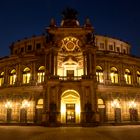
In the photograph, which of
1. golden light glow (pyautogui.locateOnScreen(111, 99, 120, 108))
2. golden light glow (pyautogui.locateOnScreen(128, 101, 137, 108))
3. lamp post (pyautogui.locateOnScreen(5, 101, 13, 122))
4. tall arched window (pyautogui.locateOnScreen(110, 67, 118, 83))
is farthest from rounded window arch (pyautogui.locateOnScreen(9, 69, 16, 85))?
golden light glow (pyautogui.locateOnScreen(128, 101, 137, 108))

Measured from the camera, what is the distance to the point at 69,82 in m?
37.5

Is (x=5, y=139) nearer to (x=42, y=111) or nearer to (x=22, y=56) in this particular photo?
(x=42, y=111)

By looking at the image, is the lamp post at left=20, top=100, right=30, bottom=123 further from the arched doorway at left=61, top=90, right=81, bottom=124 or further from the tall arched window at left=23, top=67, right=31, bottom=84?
the arched doorway at left=61, top=90, right=81, bottom=124

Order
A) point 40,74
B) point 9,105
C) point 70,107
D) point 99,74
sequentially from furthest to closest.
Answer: point 9,105 < point 40,74 < point 99,74 < point 70,107

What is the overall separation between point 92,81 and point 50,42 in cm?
1015

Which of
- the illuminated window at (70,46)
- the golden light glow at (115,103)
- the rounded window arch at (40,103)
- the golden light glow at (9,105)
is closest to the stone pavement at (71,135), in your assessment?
the rounded window arch at (40,103)

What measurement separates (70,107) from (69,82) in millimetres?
4689

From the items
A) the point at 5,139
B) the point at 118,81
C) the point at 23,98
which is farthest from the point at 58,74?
the point at 5,139

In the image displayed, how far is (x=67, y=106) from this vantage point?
39.2 m

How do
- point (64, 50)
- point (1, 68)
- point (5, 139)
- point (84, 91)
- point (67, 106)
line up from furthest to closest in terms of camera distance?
point (1, 68), point (64, 50), point (67, 106), point (84, 91), point (5, 139)

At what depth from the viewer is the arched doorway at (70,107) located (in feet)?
126

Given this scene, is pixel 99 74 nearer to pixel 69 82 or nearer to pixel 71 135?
pixel 69 82

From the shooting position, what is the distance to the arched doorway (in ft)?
126

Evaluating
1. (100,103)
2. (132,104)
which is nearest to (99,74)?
(100,103)
